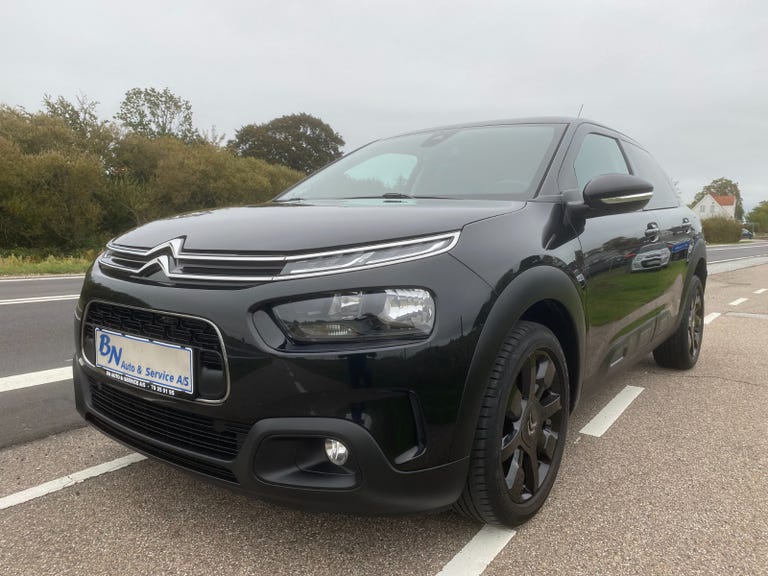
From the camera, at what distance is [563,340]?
2295 millimetres

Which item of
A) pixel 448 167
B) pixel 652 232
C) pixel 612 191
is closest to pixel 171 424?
pixel 448 167

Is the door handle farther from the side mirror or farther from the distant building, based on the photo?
the distant building

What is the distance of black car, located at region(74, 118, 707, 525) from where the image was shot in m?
1.57

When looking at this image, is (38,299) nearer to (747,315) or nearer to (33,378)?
(33,378)

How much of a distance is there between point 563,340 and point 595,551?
2.56 ft

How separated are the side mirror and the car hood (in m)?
0.35

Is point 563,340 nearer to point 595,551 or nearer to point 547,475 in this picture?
point 547,475

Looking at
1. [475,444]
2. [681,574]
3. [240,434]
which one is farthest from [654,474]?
[240,434]

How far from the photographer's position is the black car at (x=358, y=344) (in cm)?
157

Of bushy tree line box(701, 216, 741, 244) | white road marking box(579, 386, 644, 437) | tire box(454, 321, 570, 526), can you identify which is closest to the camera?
tire box(454, 321, 570, 526)

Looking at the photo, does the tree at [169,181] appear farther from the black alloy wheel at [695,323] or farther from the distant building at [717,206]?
the distant building at [717,206]

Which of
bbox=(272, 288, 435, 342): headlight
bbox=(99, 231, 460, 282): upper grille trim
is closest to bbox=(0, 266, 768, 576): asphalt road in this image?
bbox=(272, 288, 435, 342): headlight

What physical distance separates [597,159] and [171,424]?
2.39 m

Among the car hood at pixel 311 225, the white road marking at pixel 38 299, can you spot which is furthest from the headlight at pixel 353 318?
the white road marking at pixel 38 299
